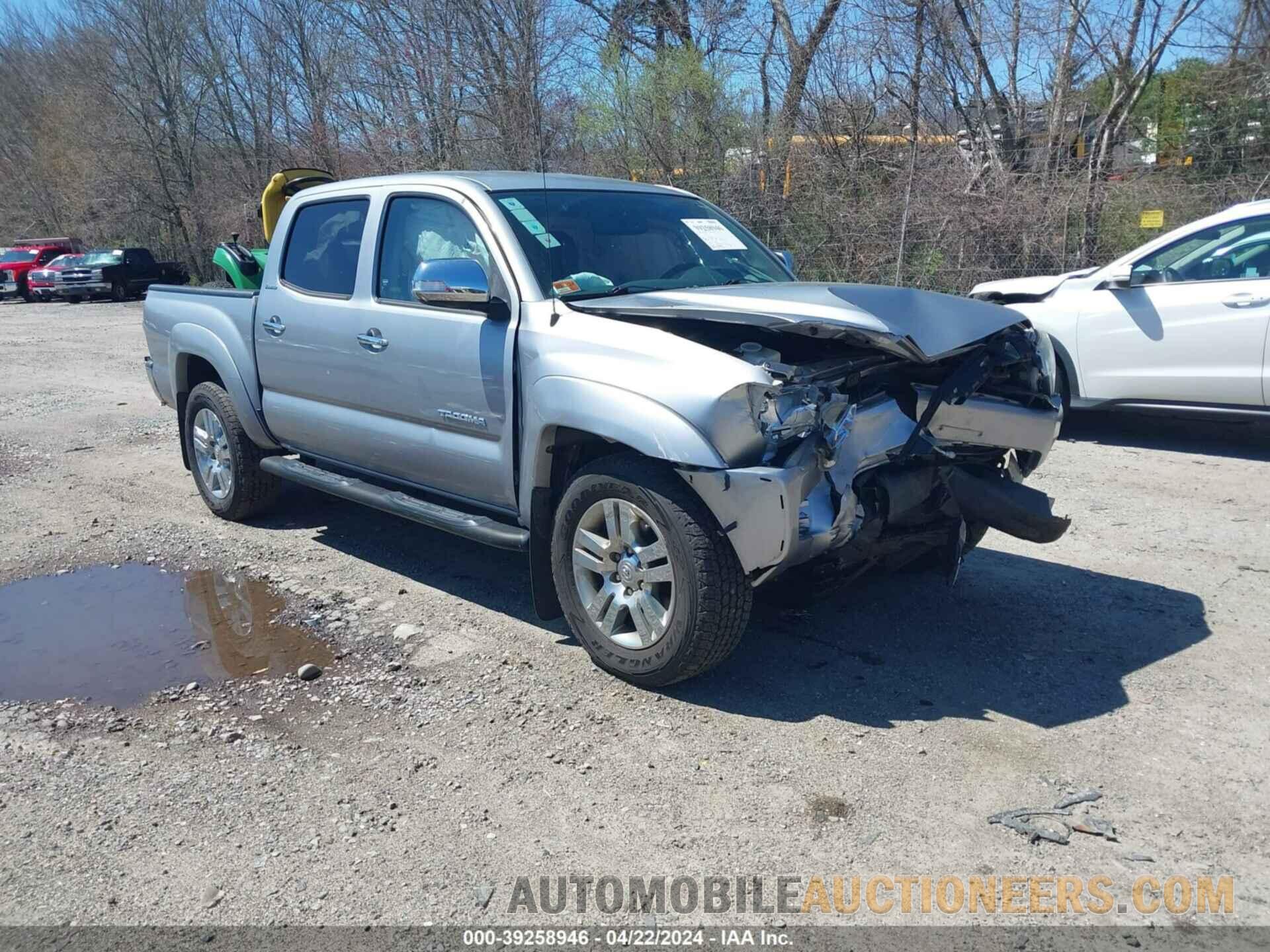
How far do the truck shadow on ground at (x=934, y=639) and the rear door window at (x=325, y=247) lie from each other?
5.17ft

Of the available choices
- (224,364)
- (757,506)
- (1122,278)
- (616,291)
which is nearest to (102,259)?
(224,364)

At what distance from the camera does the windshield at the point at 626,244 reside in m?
4.77

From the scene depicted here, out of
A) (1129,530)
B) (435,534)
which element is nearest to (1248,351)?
(1129,530)

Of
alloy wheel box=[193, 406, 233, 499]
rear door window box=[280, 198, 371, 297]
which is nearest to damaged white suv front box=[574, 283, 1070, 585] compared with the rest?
rear door window box=[280, 198, 371, 297]

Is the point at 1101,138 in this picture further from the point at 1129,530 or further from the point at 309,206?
the point at 309,206

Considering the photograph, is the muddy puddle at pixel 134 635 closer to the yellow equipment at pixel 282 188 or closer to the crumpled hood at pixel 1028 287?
the yellow equipment at pixel 282 188

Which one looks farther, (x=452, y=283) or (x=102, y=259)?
(x=102, y=259)

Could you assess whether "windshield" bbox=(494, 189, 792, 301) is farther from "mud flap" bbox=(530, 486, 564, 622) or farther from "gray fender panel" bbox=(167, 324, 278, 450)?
"gray fender panel" bbox=(167, 324, 278, 450)

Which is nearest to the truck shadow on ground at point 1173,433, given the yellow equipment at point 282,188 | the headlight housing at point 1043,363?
the headlight housing at point 1043,363

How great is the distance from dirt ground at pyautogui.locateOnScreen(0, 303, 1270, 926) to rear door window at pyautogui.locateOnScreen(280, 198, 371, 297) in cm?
155

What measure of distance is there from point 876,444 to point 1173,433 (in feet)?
19.1

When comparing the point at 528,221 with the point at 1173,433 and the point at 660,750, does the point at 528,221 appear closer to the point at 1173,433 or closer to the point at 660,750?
the point at 660,750

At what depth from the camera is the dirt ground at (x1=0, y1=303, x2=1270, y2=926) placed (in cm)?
315

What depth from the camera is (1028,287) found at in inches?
349
